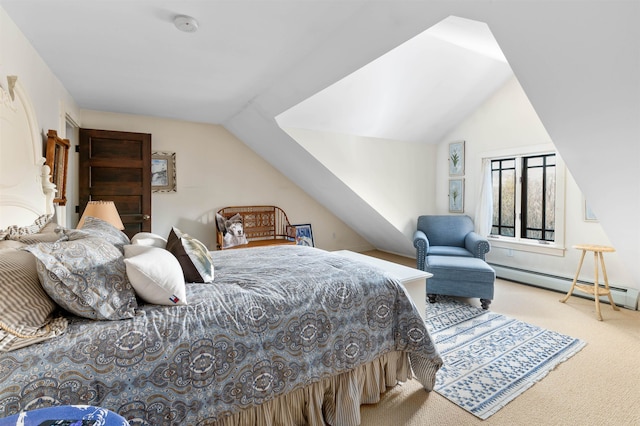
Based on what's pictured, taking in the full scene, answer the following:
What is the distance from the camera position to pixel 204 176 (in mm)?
4641

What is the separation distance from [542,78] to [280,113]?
2.46 m

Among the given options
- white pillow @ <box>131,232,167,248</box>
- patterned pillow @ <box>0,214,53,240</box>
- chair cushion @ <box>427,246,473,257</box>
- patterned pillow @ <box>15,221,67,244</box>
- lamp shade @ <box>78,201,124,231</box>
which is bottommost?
chair cushion @ <box>427,246,473,257</box>

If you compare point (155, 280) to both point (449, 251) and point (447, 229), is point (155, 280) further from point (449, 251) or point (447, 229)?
point (447, 229)

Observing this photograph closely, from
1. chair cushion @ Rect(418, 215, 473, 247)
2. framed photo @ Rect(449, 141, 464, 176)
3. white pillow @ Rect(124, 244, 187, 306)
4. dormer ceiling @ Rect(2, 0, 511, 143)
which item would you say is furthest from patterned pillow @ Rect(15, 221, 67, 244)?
framed photo @ Rect(449, 141, 464, 176)

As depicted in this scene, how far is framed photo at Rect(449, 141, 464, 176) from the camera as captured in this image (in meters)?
4.71

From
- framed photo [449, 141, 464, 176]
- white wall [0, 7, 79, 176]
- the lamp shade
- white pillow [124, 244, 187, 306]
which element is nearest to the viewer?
white pillow [124, 244, 187, 306]

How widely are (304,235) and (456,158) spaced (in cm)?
277

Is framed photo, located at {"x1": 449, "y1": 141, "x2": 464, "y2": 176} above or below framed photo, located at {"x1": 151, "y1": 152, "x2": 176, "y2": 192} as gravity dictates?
above

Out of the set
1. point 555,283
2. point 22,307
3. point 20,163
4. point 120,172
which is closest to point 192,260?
point 22,307

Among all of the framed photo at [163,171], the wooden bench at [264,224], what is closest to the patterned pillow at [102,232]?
the framed photo at [163,171]

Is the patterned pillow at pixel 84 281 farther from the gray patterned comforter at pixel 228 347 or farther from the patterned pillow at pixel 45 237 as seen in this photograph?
the patterned pillow at pixel 45 237

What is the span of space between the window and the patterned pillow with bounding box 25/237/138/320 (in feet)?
15.1

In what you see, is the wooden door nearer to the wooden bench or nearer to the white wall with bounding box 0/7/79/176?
the white wall with bounding box 0/7/79/176

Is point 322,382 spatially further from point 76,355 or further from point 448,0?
point 448,0
